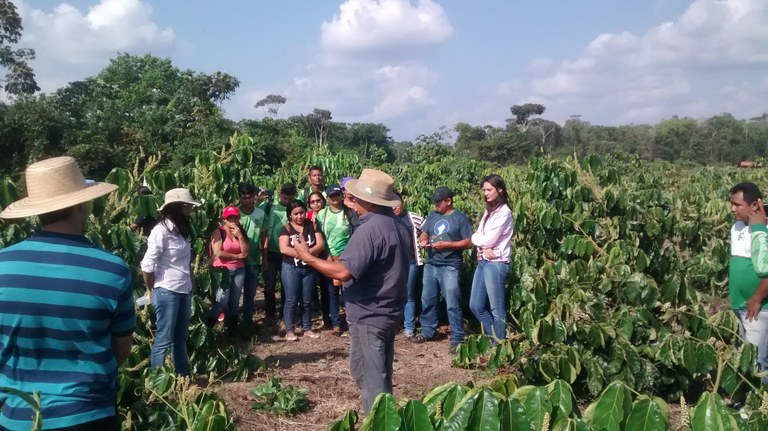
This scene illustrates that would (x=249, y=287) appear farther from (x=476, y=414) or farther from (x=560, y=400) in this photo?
(x=476, y=414)

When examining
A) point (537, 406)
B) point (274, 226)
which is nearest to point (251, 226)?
point (274, 226)

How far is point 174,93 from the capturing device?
34344 millimetres

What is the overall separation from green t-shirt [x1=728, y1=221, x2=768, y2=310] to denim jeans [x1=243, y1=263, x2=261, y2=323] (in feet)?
12.7

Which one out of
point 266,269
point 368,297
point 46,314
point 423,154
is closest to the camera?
point 46,314

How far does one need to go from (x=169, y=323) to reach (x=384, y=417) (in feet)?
9.62

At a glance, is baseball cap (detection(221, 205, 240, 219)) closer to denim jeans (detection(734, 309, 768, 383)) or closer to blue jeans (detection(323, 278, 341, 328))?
blue jeans (detection(323, 278, 341, 328))

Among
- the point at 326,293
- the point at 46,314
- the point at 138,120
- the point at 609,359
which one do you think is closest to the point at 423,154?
the point at 138,120

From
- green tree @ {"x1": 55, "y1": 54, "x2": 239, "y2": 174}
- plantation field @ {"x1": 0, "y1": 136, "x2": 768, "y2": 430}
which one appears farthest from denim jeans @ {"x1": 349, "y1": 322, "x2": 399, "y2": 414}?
green tree @ {"x1": 55, "y1": 54, "x2": 239, "y2": 174}

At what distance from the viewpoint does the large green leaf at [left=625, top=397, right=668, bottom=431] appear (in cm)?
158

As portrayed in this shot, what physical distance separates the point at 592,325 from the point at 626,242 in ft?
5.62

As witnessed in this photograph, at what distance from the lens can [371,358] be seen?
3318 mm

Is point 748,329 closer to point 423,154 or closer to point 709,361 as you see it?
point 709,361

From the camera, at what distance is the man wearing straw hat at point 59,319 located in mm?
1880

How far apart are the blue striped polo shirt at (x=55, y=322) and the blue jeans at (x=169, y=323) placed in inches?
85.0
